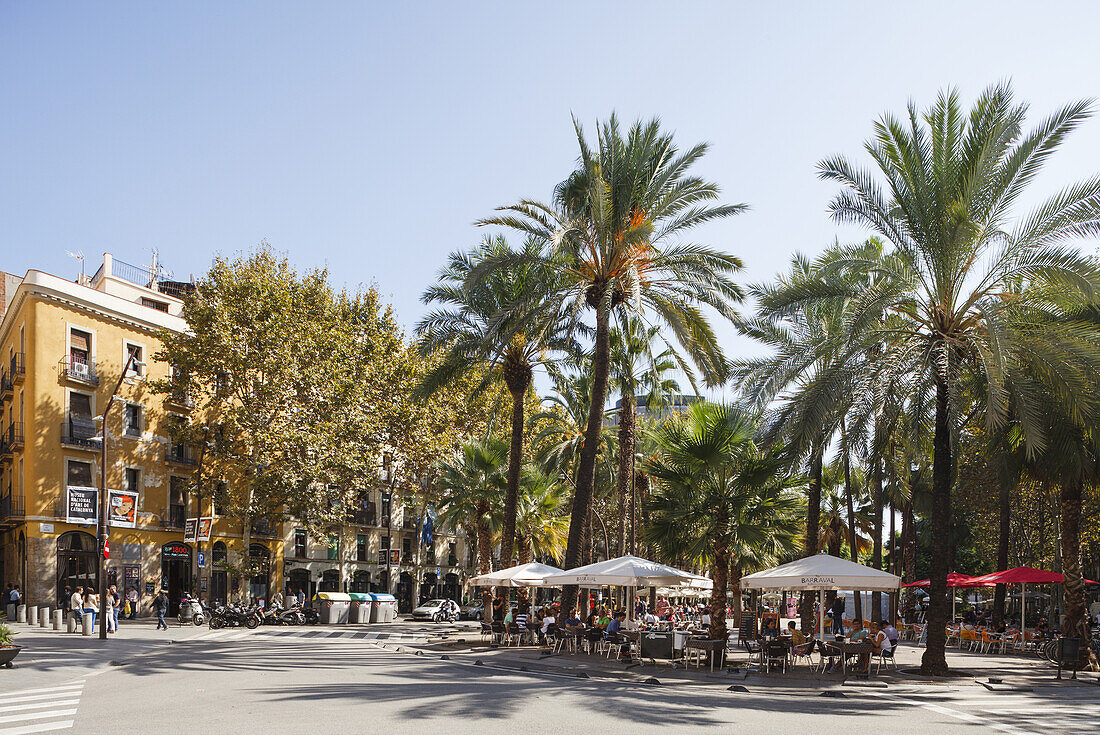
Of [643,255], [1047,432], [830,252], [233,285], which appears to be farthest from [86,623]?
[1047,432]

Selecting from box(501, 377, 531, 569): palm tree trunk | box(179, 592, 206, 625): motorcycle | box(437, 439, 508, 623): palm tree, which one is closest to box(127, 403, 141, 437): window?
box(179, 592, 206, 625): motorcycle

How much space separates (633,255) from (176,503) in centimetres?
3181

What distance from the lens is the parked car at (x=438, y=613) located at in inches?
1928

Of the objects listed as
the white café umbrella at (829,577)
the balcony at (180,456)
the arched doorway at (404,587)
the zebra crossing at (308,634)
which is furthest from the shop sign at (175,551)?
the white café umbrella at (829,577)

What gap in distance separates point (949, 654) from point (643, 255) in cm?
1556

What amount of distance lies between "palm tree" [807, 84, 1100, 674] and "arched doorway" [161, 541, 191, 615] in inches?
1449

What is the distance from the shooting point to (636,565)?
78.2ft

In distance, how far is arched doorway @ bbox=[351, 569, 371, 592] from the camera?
6512 centimetres

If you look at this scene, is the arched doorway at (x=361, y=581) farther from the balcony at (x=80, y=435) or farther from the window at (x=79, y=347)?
the window at (x=79, y=347)

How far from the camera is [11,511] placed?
137ft

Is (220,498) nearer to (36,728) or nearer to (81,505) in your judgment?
(81,505)

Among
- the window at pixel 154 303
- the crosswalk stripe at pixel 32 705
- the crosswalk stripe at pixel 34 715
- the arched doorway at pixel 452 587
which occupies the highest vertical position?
the window at pixel 154 303

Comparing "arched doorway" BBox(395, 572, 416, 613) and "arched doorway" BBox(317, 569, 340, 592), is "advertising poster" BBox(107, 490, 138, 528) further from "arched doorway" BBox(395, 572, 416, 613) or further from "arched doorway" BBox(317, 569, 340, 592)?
"arched doorway" BBox(395, 572, 416, 613)

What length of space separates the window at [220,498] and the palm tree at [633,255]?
2483cm
